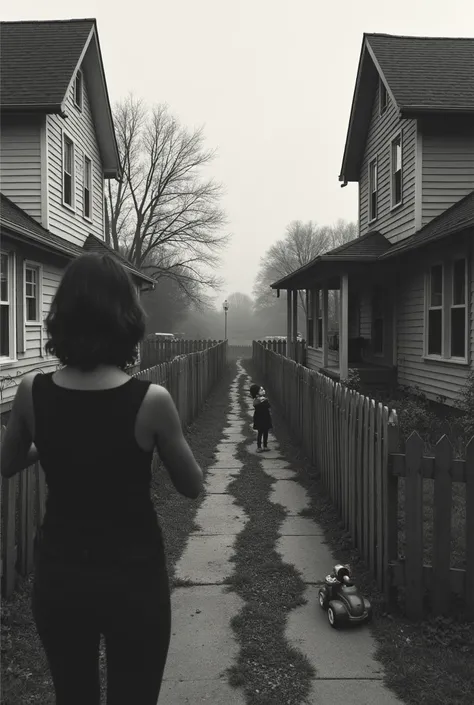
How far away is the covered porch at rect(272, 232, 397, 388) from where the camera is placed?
15.0m

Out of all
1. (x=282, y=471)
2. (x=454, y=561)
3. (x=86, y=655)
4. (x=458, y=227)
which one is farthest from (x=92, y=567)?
(x=458, y=227)

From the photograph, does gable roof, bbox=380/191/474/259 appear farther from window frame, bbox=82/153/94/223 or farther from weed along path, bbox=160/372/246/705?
window frame, bbox=82/153/94/223

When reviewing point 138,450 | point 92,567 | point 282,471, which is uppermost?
point 138,450

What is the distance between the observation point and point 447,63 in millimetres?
15344

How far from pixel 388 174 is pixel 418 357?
201 inches

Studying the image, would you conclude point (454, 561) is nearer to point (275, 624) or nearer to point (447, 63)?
point (275, 624)

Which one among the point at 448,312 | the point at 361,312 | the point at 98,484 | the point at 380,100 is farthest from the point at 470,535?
the point at 361,312

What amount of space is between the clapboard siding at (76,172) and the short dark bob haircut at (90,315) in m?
13.8

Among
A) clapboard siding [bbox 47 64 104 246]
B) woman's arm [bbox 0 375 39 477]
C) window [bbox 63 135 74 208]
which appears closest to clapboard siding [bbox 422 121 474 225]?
clapboard siding [bbox 47 64 104 246]

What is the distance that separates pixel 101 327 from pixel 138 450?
0.38 meters

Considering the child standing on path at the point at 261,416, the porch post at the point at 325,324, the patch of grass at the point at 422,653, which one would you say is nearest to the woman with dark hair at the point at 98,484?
the patch of grass at the point at 422,653

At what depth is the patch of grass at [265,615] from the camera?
127 inches

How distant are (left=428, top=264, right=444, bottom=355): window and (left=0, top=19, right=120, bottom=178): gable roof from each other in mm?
8936

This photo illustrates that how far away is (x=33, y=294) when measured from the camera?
1380 cm
